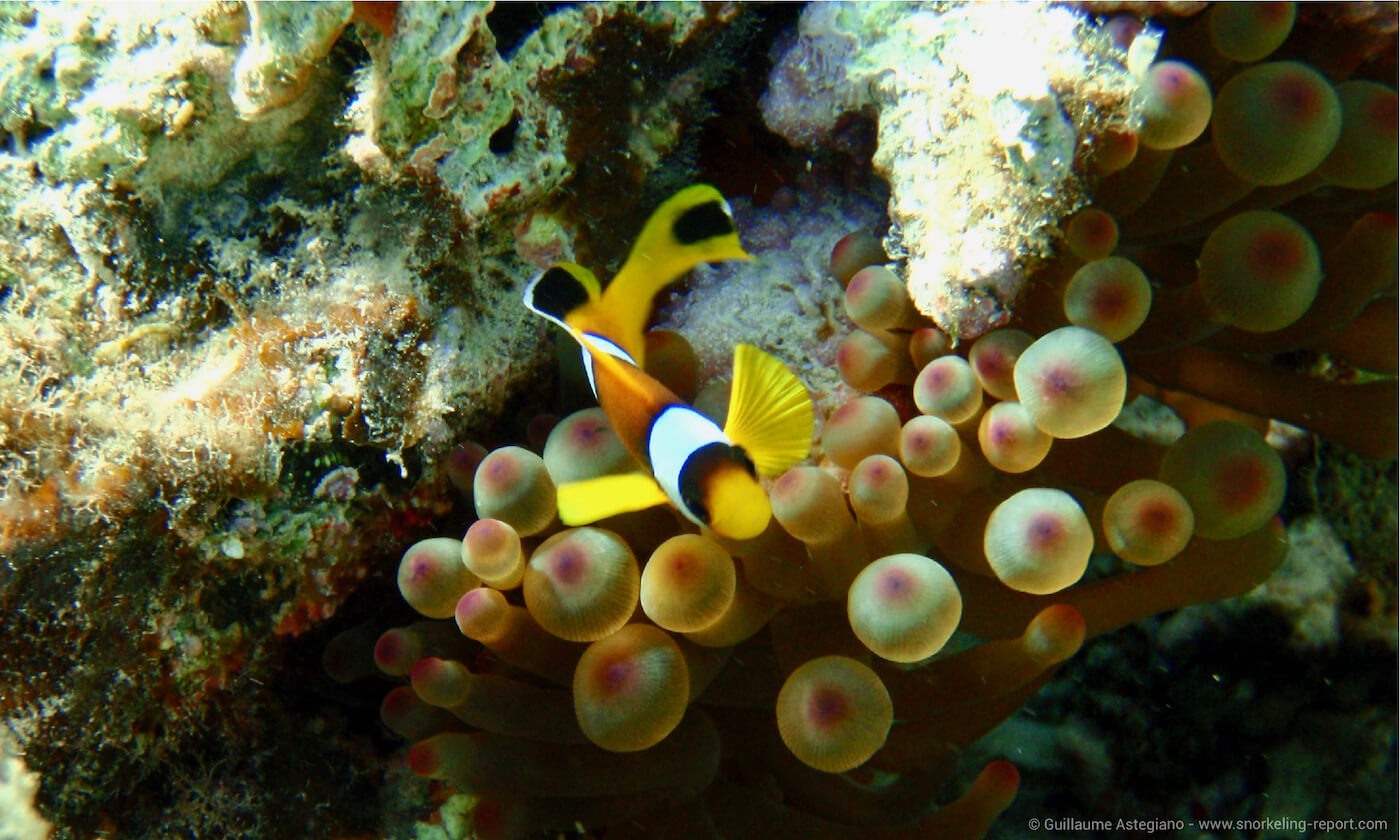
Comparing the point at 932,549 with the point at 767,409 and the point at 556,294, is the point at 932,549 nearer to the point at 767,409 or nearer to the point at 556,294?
the point at 767,409

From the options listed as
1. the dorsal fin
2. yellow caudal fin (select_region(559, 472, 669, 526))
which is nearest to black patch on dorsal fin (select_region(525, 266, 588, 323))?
the dorsal fin

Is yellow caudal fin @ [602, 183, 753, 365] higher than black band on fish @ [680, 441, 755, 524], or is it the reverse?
yellow caudal fin @ [602, 183, 753, 365]

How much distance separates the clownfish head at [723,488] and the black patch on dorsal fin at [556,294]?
16.3 inches

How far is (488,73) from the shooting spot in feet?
4.76

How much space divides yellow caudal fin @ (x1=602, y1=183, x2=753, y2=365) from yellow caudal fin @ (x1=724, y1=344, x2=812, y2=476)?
0.31 metres

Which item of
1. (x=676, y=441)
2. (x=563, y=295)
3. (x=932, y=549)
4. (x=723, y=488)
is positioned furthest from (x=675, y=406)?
(x=932, y=549)

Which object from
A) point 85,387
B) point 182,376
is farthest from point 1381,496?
point 85,387

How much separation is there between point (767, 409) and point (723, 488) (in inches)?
6.9

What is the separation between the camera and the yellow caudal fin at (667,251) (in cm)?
145

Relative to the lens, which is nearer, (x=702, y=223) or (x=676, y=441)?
(x=676, y=441)

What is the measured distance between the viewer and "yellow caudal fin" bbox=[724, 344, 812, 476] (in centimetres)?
123

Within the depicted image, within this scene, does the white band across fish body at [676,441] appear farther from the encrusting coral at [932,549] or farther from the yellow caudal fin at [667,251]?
the yellow caudal fin at [667,251]

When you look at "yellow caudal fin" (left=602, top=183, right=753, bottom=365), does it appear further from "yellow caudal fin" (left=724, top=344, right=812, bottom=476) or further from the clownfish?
"yellow caudal fin" (left=724, top=344, right=812, bottom=476)

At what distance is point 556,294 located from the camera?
1.41 m
